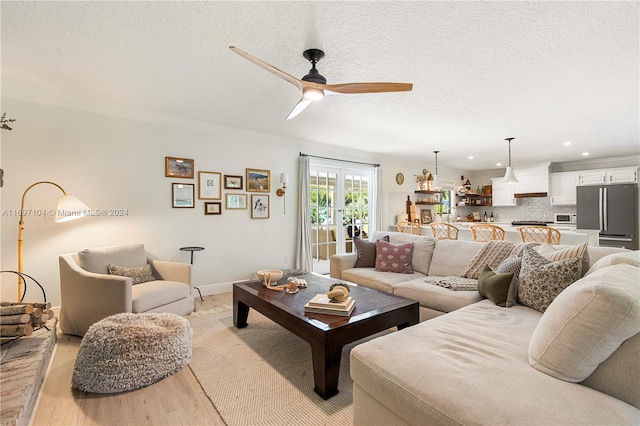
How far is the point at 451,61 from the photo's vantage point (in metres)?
2.42

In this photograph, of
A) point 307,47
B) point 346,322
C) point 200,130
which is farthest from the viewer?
point 200,130

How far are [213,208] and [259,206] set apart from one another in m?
0.73

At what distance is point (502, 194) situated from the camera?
26.1ft

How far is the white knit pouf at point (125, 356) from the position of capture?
190 centimetres

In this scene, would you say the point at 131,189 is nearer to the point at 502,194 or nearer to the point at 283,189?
the point at 283,189

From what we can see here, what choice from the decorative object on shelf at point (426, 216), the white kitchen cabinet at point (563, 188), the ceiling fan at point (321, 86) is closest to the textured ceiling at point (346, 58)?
the ceiling fan at point (321, 86)

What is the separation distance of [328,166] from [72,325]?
427cm

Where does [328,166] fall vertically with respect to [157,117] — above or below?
below

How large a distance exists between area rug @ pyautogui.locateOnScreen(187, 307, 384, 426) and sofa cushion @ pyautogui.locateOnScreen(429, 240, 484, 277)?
1.50 m

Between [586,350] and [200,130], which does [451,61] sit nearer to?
[586,350]

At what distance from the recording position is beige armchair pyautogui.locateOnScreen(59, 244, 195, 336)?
2.55 m

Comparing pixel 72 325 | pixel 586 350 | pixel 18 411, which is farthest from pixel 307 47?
pixel 72 325

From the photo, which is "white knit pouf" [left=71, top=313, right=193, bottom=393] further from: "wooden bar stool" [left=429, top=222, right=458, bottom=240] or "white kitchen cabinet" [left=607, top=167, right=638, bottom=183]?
"white kitchen cabinet" [left=607, top=167, right=638, bottom=183]

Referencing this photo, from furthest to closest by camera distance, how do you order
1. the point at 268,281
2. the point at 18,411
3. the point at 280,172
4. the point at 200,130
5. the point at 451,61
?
the point at 280,172, the point at 200,130, the point at 268,281, the point at 451,61, the point at 18,411
